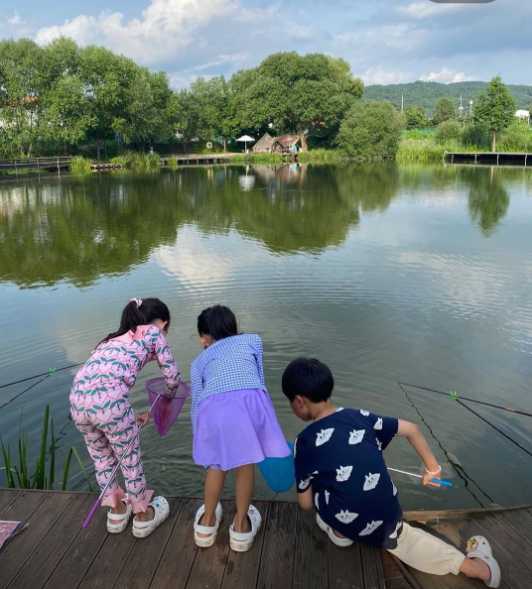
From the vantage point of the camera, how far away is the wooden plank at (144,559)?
7.59ft

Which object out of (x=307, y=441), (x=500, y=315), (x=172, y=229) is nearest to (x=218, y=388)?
(x=307, y=441)

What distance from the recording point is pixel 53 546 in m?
2.54

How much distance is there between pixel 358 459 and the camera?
A: 2.16 m

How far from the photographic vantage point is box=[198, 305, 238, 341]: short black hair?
255cm

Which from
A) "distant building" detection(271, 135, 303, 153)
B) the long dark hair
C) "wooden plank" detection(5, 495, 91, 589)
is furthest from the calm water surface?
"distant building" detection(271, 135, 303, 153)

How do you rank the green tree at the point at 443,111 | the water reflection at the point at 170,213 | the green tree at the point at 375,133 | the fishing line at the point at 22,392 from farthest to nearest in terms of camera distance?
1. the green tree at the point at 443,111
2. the green tree at the point at 375,133
3. the water reflection at the point at 170,213
4. the fishing line at the point at 22,392

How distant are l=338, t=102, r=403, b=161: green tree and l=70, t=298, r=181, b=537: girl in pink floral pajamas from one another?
146 feet

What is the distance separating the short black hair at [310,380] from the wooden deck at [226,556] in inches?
31.1

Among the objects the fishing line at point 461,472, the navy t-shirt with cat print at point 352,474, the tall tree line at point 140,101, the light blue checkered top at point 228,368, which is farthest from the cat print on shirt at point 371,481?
the tall tree line at point 140,101

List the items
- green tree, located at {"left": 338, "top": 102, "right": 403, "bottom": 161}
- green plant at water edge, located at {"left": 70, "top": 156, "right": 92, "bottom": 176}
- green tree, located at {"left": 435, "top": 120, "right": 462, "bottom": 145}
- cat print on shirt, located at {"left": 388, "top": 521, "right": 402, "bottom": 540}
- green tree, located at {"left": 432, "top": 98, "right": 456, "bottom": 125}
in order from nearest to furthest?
cat print on shirt, located at {"left": 388, "top": 521, "right": 402, "bottom": 540}, green plant at water edge, located at {"left": 70, "top": 156, "right": 92, "bottom": 176}, green tree, located at {"left": 435, "top": 120, "right": 462, "bottom": 145}, green tree, located at {"left": 338, "top": 102, "right": 403, "bottom": 161}, green tree, located at {"left": 432, "top": 98, "right": 456, "bottom": 125}

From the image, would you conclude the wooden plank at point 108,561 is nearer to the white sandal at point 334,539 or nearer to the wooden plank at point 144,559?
the wooden plank at point 144,559

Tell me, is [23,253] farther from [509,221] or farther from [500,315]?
[509,221]

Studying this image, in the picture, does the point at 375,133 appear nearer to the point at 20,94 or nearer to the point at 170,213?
the point at 20,94

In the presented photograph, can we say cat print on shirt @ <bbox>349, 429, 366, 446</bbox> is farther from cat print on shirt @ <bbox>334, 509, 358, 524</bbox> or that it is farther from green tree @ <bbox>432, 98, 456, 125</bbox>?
green tree @ <bbox>432, 98, 456, 125</bbox>
